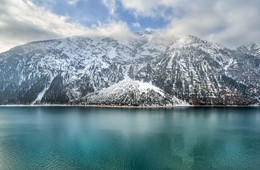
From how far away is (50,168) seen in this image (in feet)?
134

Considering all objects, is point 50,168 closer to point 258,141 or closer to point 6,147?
point 6,147

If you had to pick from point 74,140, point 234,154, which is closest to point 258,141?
point 234,154

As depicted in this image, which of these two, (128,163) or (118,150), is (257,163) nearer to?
(128,163)

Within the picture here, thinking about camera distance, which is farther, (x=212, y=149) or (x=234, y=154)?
(x=212, y=149)

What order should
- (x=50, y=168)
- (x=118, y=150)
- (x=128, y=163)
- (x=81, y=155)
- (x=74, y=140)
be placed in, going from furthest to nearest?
(x=74, y=140) → (x=118, y=150) → (x=81, y=155) → (x=128, y=163) → (x=50, y=168)

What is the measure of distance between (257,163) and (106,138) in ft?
151

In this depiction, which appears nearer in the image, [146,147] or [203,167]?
[203,167]

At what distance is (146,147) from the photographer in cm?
5634

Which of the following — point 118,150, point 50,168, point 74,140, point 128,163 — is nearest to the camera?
point 50,168

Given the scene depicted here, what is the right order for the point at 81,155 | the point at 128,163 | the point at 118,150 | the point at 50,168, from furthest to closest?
the point at 118,150
the point at 81,155
the point at 128,163
the point at 50,168

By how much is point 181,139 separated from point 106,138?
27.5m

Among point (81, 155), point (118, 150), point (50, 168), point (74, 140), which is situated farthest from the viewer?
point (74, 140)

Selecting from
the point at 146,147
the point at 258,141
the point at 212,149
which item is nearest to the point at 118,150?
the point at 146,147

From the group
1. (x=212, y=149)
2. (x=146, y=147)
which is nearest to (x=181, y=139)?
(x=212, y=149)
